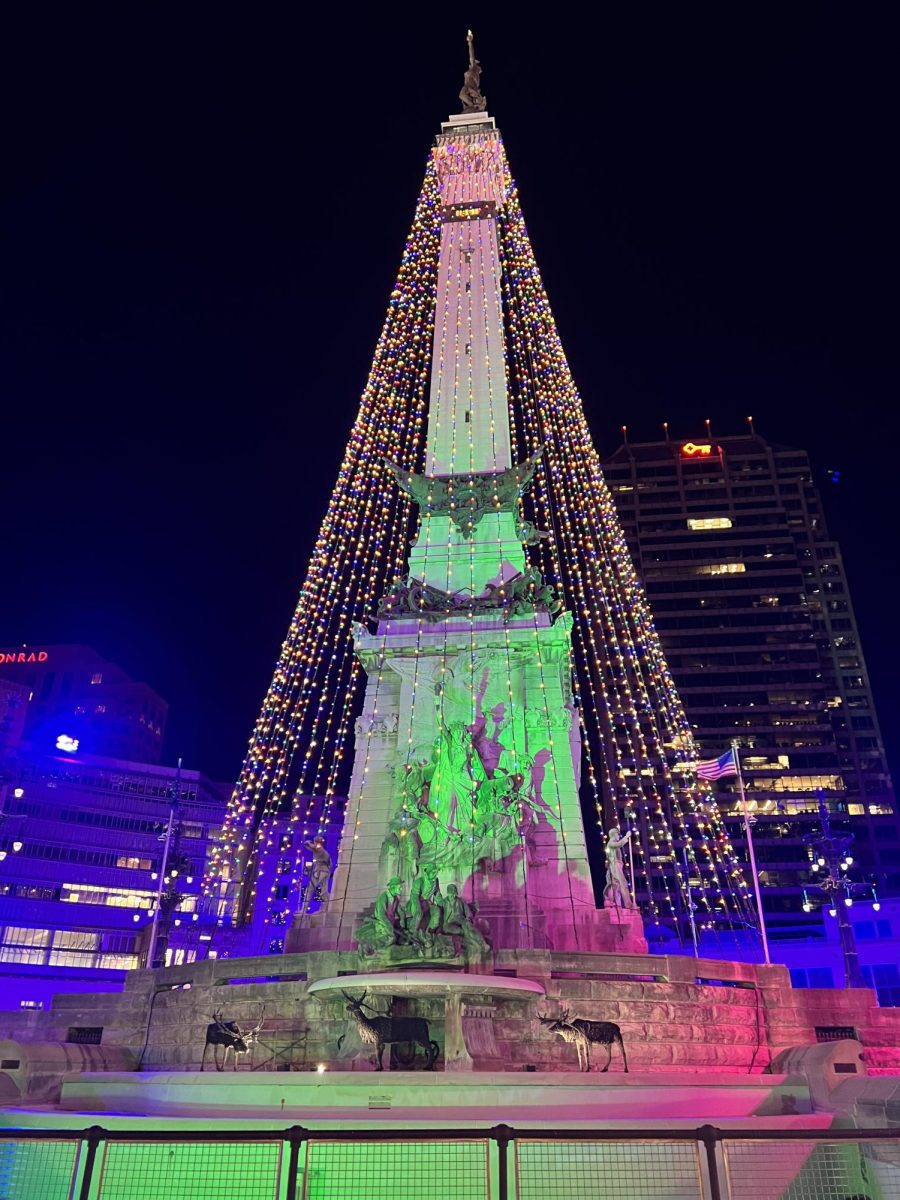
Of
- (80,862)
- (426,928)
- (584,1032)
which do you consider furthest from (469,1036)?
(80,862)

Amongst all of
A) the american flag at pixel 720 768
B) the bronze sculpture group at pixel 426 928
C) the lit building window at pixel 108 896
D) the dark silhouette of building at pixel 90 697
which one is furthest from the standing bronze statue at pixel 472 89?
the dark silhouette of building at pixel 90 697

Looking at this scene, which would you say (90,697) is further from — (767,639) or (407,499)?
(767,639)

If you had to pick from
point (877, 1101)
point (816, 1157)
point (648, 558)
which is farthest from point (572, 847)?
point (648, 558)

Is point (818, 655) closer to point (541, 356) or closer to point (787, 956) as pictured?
point (787, 956)

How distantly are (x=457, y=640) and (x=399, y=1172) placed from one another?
21.9m

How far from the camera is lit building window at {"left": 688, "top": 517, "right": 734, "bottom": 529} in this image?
9350 centimetres

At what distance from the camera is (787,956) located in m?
50.2

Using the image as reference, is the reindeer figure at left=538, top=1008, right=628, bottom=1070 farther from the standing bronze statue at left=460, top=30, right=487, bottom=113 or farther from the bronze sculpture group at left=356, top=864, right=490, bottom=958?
the standing bronze statue at left=460, top=30, right=487, bottom=113

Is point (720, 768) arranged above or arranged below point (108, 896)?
below

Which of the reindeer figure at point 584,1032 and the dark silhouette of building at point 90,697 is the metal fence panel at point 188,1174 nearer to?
the reindeer figure at point 584,1032

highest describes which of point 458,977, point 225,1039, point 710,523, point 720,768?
point 710,523

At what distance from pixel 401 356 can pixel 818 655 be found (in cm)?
6588

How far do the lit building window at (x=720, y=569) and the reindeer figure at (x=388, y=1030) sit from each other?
7927 centimetres

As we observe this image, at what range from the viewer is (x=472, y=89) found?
49.2 meters
